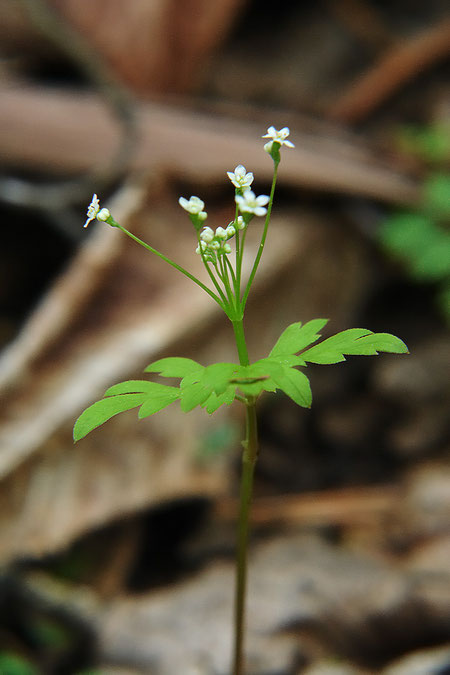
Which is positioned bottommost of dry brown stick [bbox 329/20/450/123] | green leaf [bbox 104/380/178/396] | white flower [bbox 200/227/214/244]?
green leaf [bbox 104/380/178/396]

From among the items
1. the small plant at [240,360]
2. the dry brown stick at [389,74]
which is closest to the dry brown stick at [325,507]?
the small plant at [240,360]

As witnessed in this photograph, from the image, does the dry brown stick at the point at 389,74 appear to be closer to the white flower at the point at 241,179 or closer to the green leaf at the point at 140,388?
the white flower at the point at 241,179

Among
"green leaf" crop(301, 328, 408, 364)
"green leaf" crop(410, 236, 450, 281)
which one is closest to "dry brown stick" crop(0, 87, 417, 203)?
"green leaf" crop(410, 236, 450, 281)

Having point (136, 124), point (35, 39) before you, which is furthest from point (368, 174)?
point (35, 39)

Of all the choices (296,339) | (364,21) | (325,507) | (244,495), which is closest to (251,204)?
(296,339)

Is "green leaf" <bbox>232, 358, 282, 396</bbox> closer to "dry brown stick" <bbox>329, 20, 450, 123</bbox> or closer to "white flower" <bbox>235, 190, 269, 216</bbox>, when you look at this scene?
"white flower" <bbox>235, 190, 269, 216</bbox>

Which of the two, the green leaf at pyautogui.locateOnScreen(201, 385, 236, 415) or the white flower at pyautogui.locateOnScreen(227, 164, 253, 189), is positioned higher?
the white flower at pyautogui.locateOnScreen(227, 164, 253, 189)

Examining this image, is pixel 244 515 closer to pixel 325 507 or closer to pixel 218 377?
pixel 218 377
